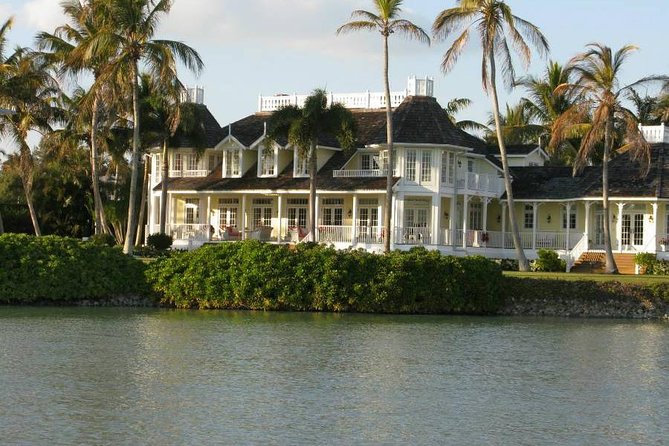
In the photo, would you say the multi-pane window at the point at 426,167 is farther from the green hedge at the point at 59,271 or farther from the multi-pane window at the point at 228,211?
the green hedge at the point at 59,271

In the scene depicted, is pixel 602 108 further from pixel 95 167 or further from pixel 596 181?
pixel 95 167

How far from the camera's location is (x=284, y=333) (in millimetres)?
31375

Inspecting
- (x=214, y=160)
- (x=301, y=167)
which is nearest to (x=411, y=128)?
(x=301, y=167)

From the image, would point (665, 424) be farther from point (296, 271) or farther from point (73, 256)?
point (73, 256)

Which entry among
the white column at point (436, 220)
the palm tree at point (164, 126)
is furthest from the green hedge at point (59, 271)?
the white column at point (436, 220)

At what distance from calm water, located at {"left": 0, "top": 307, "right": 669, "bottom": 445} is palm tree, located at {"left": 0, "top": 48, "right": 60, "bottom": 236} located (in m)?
20.8

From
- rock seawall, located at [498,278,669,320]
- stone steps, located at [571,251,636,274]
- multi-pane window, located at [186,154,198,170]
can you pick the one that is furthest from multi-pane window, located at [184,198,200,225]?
rock seawall, located at [498,278,669,320]

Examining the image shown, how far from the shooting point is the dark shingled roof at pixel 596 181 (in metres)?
50.9

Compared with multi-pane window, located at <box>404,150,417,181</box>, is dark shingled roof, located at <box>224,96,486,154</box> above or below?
above

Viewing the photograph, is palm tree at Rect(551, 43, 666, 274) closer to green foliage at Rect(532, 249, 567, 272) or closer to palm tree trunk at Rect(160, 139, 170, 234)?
green foliage at Rect(532, 249, 567, 272)

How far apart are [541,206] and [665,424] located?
35.3 metres

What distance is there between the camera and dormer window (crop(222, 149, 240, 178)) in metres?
57.3

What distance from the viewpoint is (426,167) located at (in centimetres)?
5266

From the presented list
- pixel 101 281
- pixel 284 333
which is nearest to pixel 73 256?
pixel 101 281
